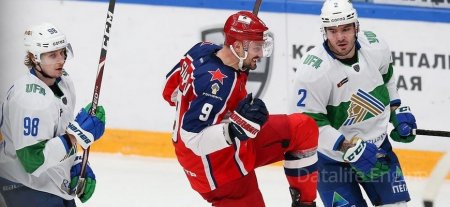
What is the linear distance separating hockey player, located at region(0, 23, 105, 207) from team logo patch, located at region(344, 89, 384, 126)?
3.63 ft

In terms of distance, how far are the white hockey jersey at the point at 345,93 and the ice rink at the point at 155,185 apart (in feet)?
4.08

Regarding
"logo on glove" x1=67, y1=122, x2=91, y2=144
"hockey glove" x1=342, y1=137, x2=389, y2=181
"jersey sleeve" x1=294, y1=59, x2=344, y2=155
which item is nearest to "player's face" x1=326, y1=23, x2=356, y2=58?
"jersey sleeve" x1=294, y1=59, x2=344, y2=155

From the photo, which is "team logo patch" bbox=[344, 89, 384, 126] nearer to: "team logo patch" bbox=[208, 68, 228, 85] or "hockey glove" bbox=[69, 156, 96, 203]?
"team logo patch" bbox=[208, 68, 228, 85]

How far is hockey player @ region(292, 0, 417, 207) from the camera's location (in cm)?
507

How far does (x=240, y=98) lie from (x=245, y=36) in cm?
25

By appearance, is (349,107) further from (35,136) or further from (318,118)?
(35,136)

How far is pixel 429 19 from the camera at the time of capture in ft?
22.4

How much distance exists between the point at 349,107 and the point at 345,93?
0.07m

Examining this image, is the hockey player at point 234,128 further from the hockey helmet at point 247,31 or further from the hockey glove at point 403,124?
the hockey glove at point 403,124

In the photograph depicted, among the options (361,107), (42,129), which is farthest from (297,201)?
(42,129)

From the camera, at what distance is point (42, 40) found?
484cm

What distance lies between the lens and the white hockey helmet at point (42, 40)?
4820mm

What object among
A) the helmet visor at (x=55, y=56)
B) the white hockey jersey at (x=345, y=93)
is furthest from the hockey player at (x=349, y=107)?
the helmet visor at (x=55, y=56)

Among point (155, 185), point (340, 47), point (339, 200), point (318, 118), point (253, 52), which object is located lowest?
point (155, 185)
